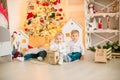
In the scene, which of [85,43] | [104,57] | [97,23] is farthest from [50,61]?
[97,23]

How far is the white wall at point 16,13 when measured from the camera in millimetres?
5559

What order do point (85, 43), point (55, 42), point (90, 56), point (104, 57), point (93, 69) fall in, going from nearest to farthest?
point (93, 69) < point (104, 57) < point (55, 42) < point (90, 56) < point (85, 43)

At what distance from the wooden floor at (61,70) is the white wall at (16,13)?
153 centimetres

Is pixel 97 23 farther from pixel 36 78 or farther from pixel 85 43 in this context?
pixel 36 78

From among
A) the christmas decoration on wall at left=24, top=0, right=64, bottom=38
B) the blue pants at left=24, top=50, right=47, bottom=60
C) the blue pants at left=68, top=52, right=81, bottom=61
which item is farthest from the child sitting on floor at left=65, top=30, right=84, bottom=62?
the christmas decoration on wall at left=24, top=0, right=64, bottom=38

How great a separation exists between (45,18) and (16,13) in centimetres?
86

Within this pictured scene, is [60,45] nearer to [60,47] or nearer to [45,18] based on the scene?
[60,47]

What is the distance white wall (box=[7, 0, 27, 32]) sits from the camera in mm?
5559

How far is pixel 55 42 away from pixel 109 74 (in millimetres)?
1299

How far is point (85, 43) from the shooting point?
5.22 metres

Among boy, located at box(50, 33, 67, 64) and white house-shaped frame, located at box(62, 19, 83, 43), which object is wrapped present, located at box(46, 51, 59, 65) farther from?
white house-shaped frame, located at box(62, 19, 83, 43)

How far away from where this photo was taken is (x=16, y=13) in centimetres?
570

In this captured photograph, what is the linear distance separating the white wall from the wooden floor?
5.04 feet

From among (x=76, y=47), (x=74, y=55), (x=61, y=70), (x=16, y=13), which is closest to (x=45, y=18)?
(x=16, y=13)
